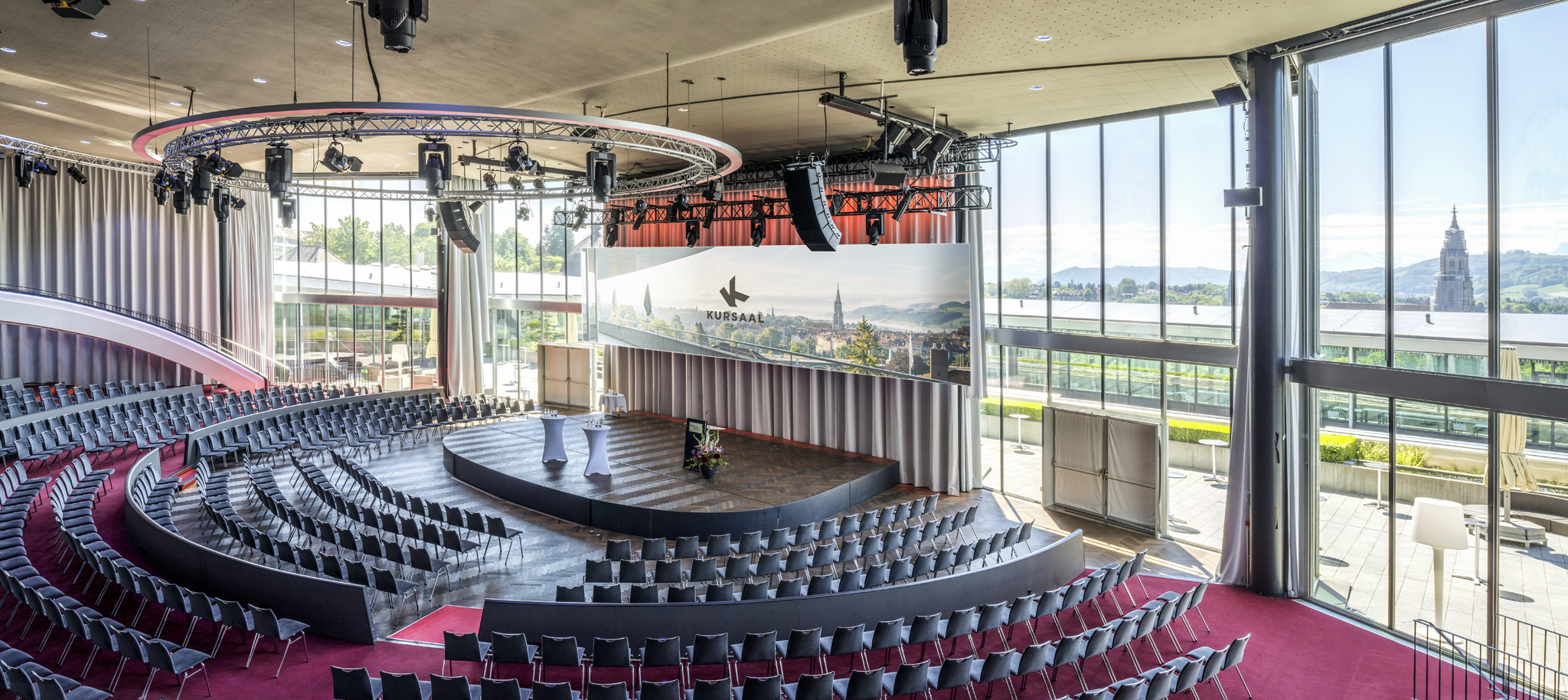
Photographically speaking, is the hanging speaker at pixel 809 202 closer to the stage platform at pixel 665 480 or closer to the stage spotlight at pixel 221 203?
the stage platform at pixel 665 480

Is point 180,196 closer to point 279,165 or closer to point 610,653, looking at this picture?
point 279,165

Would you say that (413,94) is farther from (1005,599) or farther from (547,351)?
(547,351)

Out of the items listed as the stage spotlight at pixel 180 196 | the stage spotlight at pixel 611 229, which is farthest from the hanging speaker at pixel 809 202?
the stage spotlight at pixel 180 196

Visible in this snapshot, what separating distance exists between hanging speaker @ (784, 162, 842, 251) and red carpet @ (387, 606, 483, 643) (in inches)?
221

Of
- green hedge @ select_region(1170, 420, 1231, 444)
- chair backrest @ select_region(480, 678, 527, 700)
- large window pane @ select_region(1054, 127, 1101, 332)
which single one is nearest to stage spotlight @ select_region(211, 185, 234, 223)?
chair backrest @ select_region(480, 678, 527, 700)

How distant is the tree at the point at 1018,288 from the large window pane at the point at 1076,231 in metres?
0.43

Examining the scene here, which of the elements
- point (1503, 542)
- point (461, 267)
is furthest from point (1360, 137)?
point (461, 267)

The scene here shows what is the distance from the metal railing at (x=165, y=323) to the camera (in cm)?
1834

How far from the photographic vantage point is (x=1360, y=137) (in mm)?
8391

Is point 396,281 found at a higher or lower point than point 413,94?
lower

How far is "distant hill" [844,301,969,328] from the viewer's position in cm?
1285

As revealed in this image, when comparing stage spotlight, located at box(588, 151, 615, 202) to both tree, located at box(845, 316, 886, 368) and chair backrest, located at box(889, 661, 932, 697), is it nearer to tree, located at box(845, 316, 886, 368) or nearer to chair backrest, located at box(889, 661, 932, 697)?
tree, located at box(845, 316, 886, 368)

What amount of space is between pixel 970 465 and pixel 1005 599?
5.92 m

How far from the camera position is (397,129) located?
7695mm
